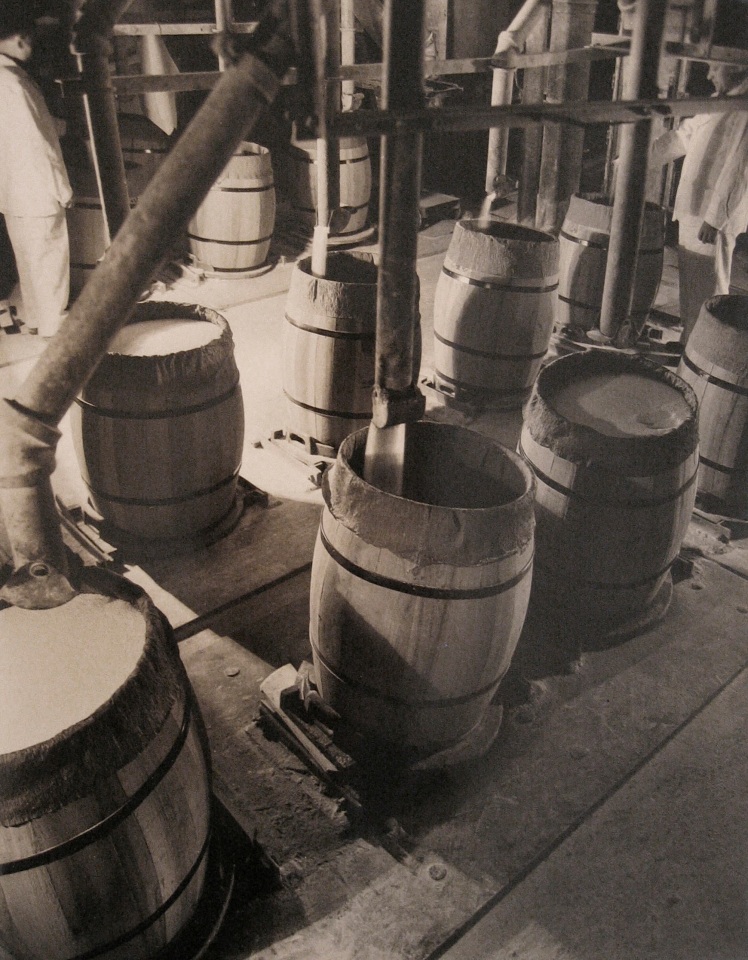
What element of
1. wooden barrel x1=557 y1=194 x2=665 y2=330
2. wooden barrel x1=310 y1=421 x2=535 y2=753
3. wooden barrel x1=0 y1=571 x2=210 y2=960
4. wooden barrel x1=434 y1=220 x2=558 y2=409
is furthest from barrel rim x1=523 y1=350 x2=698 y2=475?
wooden barrel x1=557 y1=194 x2=665 y2=330

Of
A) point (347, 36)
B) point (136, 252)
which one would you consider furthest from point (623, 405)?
point (347, 36)

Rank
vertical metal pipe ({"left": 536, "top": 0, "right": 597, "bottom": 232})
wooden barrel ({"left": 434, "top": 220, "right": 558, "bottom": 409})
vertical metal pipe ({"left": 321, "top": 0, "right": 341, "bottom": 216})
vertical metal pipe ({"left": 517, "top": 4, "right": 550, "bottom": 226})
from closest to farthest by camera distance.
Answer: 1. vertical metal pipe ({"left": 321, "top": 0, "right": 341, "bottom": 216})
2. wooden barrel ({"left": 434, "top": 220, "right": 558, "bottom": 409})
3. vertical metal pipe ({"left": 536, "top": 0, "right": 597, "bottom": 232})
4. vertical metal pipe ({"left": 517, "top": 4, "right": 550, "bottom": 226})

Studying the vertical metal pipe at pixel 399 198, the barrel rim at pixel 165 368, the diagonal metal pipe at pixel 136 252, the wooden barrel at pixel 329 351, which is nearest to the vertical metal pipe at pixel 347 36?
the wooden barrel at pixel 329 351

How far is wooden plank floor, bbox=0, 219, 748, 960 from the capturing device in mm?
2340

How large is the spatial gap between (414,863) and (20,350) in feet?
15.3

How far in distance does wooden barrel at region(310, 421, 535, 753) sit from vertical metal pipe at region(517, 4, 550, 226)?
458cm

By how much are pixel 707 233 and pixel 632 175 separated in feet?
8.15

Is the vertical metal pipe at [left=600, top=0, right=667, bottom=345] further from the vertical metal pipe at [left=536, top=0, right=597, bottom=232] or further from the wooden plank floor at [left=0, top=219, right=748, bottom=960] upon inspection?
the vertical metal pipe at [left=536, top=0, right=597, bottom=232]

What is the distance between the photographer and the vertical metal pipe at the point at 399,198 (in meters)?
2.14

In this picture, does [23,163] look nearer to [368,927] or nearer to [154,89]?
[154,89]

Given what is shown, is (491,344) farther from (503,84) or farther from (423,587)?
(423,587)

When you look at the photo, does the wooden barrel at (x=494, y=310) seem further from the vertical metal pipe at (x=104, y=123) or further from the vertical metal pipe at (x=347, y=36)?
the vertical metal pipe at (x=347, y=36)

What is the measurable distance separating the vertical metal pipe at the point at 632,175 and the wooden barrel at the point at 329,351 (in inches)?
44.9

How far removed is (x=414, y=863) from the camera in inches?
98.7
